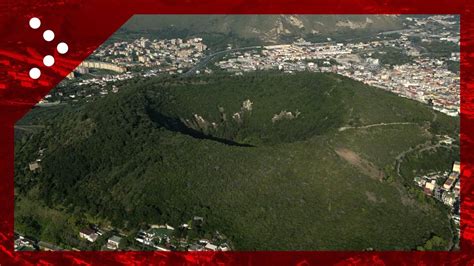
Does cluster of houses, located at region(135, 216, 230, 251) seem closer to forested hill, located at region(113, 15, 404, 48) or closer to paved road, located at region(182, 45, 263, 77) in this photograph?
paved road, located at region(182, 45, 263, 77)

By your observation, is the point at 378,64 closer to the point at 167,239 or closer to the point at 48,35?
the point at 167,239

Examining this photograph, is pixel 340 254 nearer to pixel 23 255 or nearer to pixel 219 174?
pixel 219 174

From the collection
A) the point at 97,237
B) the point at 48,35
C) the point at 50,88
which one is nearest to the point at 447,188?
the point at 97,237

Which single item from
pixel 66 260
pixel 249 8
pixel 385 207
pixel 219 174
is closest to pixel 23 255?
pixel 66 260

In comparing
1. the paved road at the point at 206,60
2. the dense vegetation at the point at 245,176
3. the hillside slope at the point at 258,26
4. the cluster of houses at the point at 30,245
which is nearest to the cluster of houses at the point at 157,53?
the paved road at the point at 206,60

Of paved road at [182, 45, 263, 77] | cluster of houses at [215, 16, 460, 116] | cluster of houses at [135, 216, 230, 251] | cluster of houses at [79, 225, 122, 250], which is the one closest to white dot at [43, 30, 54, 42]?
cluster of houses at [135, 216, 230, 251]

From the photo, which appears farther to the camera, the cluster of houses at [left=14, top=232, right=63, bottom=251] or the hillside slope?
the hillside slope
